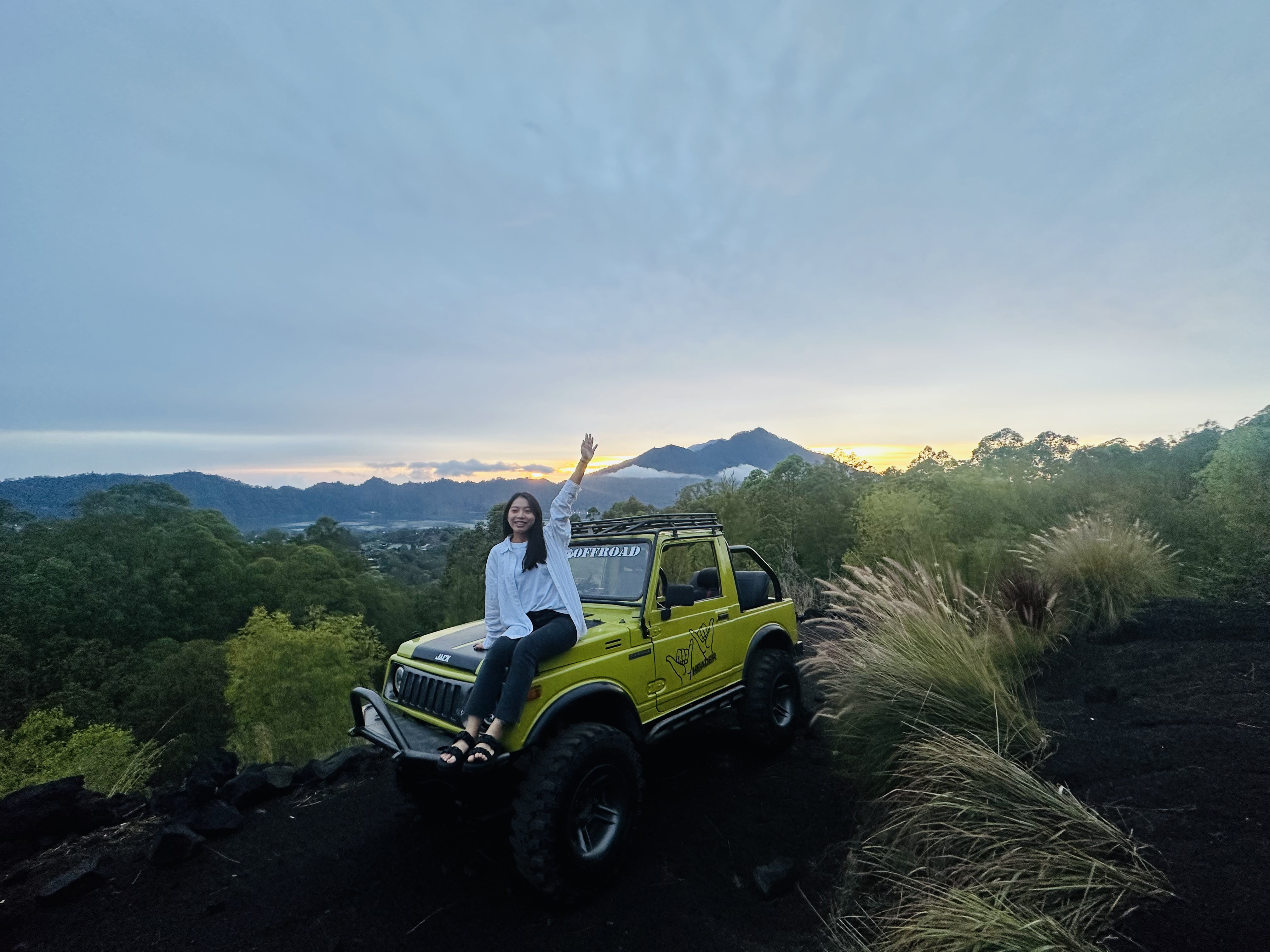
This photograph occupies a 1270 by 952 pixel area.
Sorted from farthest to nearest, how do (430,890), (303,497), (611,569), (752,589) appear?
(303,497), (752,589), (611,569), (430,890)

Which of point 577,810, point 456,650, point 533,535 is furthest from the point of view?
point 456,650

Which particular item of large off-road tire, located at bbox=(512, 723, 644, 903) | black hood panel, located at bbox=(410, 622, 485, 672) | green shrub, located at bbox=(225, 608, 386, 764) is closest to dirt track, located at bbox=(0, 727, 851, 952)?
large off-road tire, located at bbox=(512, 723, 644, 903)

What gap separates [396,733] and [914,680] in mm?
3622

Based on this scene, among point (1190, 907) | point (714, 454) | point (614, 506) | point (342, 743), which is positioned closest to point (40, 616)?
point (342, 743)

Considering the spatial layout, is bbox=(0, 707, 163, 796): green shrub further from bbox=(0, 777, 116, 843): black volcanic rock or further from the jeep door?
the jeep door

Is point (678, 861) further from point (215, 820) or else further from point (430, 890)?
point (215, 820)

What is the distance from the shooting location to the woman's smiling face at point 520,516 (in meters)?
3.90

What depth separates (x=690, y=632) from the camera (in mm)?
4527

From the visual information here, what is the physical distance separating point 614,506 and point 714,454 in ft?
202

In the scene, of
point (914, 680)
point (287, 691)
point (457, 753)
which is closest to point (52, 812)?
point (457, 753)

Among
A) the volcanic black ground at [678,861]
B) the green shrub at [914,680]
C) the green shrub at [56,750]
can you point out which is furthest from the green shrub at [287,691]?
the green shrub at [914,680]

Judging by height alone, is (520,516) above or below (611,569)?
above

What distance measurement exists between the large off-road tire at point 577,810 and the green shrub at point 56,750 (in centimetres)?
1650

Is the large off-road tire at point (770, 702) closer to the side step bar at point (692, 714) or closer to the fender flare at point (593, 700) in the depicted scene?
the side step bar at point (692, 714)
